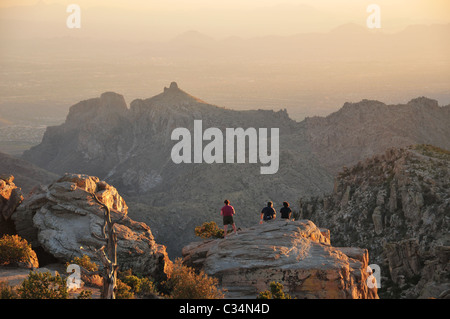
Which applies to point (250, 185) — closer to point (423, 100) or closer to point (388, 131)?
point (388, 131)

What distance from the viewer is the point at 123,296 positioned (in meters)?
26.7

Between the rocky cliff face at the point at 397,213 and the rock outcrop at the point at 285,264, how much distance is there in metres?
8.90

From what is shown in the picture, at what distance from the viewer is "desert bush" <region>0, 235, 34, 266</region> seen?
30.6 m

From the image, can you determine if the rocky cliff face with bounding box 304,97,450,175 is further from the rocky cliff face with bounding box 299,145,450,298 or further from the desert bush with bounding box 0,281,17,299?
the desert bush with bounding box 0,281,17,299

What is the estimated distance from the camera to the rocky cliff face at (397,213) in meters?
39.9

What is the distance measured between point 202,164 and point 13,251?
3052 inches

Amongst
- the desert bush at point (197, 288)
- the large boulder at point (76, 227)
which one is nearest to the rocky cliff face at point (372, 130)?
the large boulder at point (76, 227)

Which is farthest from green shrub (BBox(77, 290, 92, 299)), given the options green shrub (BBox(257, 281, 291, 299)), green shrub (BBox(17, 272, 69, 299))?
green shrub (BBox(257, 281, 291, 299))

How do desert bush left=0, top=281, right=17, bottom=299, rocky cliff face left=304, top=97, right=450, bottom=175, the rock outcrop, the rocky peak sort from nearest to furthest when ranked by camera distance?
desert bush left=0, top=281, right=17, bottom=299 → the rock outcrop → rocky cliff face left=304, top=97, right=450, bottom=175 → the rocky peak

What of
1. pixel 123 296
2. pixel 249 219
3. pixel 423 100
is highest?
pixel 423 100

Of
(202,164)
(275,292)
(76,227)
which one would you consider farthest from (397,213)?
(202,164)

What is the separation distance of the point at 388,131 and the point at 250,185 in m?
29.1

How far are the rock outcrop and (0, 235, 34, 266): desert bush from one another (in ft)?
25.9
